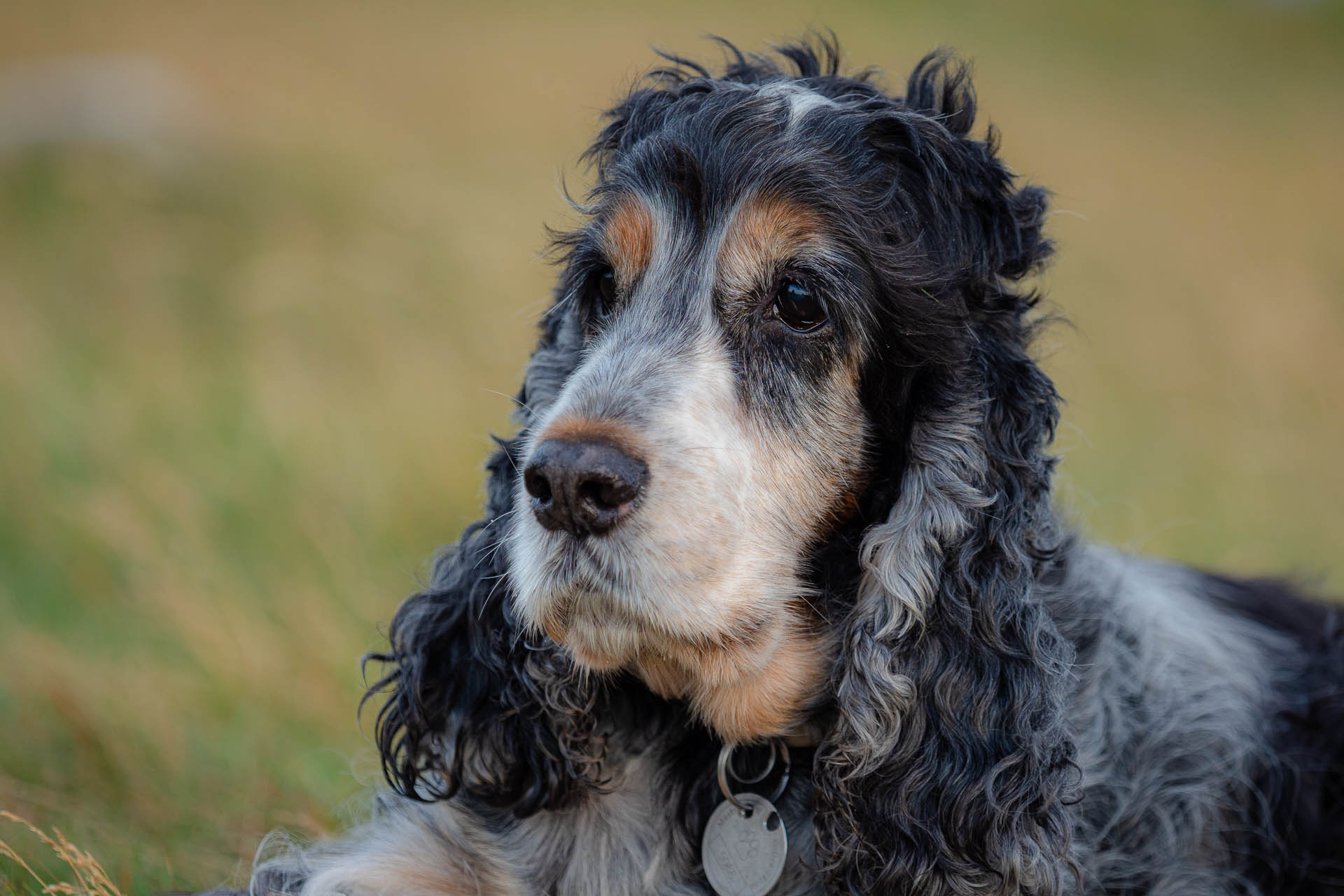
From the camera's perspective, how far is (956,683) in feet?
10.2

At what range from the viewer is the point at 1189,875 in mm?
3695

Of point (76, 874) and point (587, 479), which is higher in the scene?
point (587, 479)

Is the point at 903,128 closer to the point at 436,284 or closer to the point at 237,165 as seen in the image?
the point at 436,284

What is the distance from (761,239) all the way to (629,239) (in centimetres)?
36

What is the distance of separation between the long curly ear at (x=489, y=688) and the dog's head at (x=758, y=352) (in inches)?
10.6

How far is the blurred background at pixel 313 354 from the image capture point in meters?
4.90

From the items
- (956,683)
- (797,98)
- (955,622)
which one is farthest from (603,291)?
(956,683)

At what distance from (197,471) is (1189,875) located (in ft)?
17.7

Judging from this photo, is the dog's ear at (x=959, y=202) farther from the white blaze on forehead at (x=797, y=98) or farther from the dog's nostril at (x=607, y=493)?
the dog's nostril at (x=607, y=493)

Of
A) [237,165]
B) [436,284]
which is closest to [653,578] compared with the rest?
[436,284]

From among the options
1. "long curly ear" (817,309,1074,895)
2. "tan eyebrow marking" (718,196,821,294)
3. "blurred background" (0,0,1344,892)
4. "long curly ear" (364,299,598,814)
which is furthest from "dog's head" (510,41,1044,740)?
"blurred background" (0,0,1344,892)

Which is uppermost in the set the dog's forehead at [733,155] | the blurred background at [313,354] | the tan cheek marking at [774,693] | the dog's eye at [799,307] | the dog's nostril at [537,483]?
the dog's forehead at [733,155]

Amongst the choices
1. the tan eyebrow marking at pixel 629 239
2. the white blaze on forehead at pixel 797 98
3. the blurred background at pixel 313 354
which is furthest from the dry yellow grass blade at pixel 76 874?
the white blaze on forehead at pixel 797 98

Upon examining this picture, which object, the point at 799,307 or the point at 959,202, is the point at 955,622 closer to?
the point at 799,307
